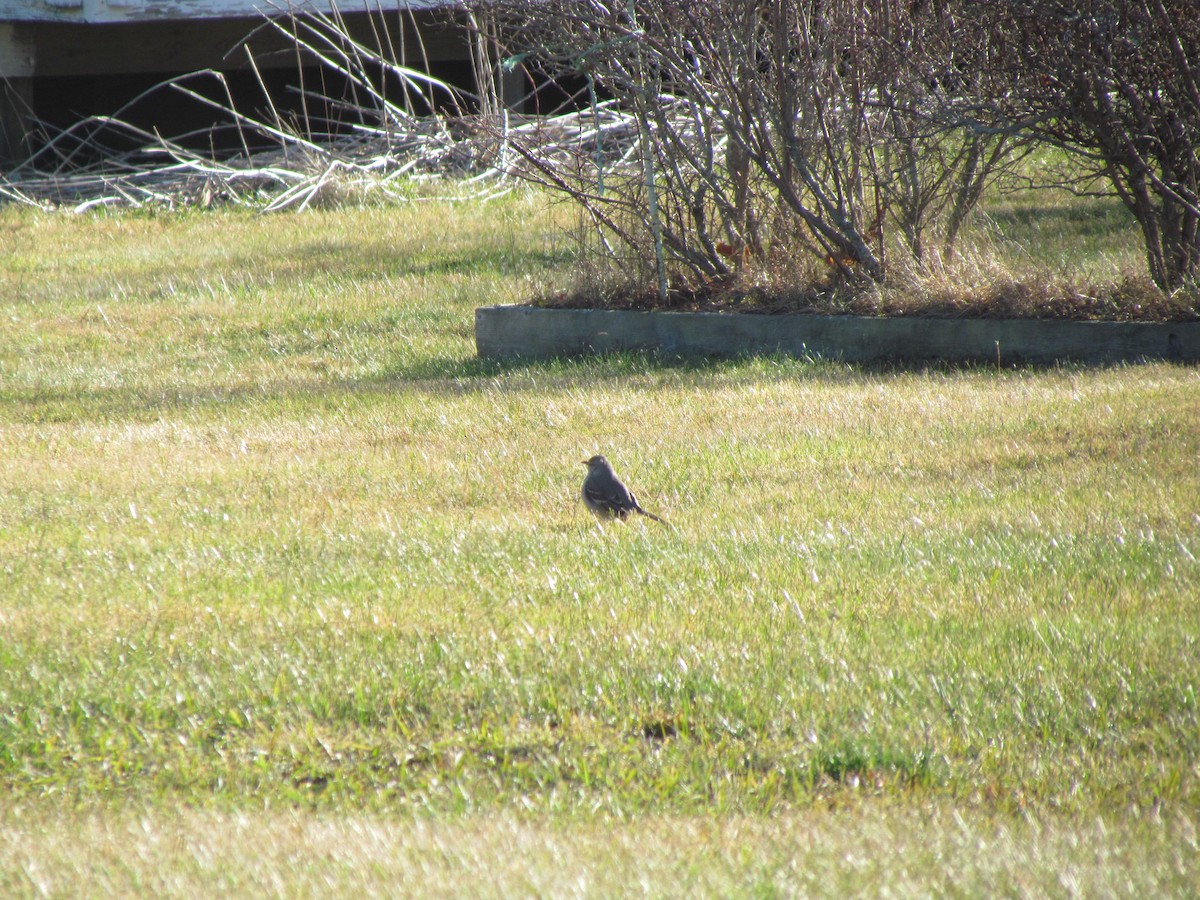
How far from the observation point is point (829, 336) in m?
9.83

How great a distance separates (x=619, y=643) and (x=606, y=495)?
158 cm

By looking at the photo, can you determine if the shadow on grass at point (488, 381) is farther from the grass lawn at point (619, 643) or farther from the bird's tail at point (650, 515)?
the bird's tail at point (650, 515)

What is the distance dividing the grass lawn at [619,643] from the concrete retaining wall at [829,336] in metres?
0.45

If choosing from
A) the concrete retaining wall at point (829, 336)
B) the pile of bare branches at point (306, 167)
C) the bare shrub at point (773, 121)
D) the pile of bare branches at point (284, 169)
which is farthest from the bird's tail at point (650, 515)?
the pile of bare branches at point (284, 169)

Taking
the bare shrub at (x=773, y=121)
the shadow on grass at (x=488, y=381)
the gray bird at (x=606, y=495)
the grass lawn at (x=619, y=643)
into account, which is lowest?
the grass lawn at (x=619, y=643)

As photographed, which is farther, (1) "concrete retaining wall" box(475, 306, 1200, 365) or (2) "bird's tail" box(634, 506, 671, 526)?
(1) "concrete retaining wall" box(475, 306, 1200, 365)

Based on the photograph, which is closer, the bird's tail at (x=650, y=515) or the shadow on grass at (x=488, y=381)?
the bird's tail at (x=650, y=515)

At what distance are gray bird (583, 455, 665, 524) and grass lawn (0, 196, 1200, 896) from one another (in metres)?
0.12

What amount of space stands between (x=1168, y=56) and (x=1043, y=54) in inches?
35.0

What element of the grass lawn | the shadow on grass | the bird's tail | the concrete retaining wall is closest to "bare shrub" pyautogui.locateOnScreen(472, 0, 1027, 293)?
the concrete retaining wall

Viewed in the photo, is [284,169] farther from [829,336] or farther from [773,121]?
[829,336]

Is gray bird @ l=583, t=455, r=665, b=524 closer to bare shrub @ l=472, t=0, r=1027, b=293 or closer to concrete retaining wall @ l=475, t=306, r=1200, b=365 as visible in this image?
concrete retaining wall @ l=475, t=306, r=1200, b=365

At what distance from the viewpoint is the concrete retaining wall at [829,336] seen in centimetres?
907

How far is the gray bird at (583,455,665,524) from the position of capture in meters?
5.98
